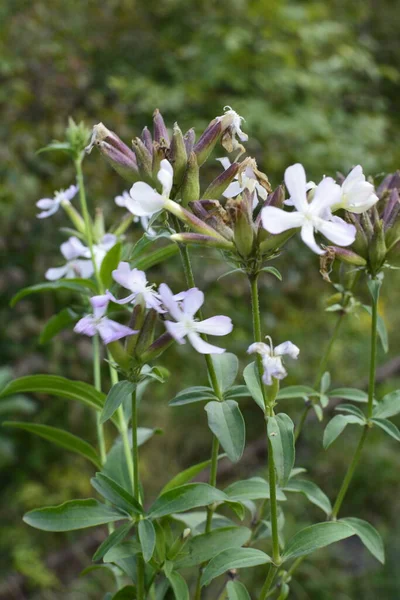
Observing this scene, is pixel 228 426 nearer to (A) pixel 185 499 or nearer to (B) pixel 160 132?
(A) pixel 185 499

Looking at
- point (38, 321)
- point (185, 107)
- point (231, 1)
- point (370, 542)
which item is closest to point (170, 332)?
point (370, 542)

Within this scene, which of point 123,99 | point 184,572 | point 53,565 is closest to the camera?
Result: point 184,572

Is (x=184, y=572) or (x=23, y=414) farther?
(x=23, y=414)

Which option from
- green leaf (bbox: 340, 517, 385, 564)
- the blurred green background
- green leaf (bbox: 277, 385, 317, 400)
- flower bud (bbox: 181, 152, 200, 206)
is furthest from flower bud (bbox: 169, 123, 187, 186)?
the blurred green background

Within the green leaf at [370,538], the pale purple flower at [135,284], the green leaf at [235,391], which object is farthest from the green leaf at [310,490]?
the pale purple flower at [135,284]

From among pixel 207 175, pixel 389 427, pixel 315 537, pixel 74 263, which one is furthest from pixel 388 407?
pixel 207 175

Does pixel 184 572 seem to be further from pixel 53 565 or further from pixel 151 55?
pixel 151 55
